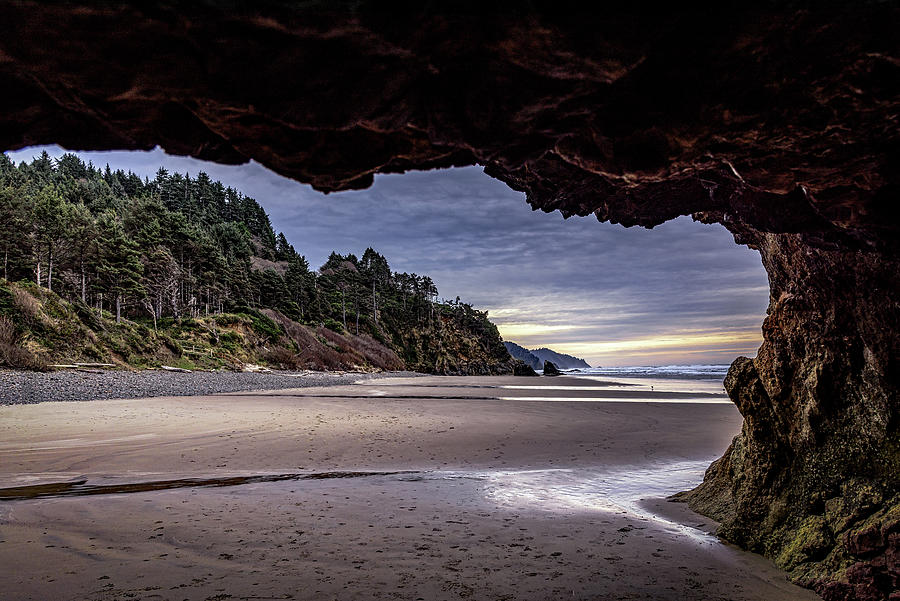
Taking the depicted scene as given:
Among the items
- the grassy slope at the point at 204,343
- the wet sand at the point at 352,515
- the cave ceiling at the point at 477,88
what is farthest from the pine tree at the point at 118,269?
the cave ceiling at the point at 477,88

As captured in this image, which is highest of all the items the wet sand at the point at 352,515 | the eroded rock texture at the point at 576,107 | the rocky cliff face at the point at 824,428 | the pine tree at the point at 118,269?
the pine tree at the point at 118,269

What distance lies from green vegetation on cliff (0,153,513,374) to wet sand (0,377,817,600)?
19601 millimetres

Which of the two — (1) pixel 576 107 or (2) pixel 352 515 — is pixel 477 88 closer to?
(1) pixel 576 107

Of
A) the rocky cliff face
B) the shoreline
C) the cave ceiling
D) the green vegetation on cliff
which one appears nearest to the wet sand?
the rocky cliff face

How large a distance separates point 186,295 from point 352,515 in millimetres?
61891

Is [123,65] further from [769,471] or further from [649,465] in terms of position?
[649,465]

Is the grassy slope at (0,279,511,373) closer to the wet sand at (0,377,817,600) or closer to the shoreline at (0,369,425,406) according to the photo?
the shoreline at (0,369,425,406)

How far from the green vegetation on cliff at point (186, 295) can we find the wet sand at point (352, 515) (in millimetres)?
19601

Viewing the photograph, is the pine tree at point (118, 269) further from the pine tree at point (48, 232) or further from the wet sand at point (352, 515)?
the wet sand at point (352, 515)

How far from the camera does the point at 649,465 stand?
815 centimetres

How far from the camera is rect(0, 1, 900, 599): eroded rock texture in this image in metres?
2.00

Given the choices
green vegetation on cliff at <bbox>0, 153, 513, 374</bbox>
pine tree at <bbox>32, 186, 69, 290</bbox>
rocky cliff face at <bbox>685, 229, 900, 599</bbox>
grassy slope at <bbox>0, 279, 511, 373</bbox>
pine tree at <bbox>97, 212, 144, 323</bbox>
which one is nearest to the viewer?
rocky cliff face at <bbox>685, 229, 900, 599</bbox>

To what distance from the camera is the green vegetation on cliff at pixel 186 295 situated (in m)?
28.7

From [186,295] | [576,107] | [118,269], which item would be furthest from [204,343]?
[576,107]
